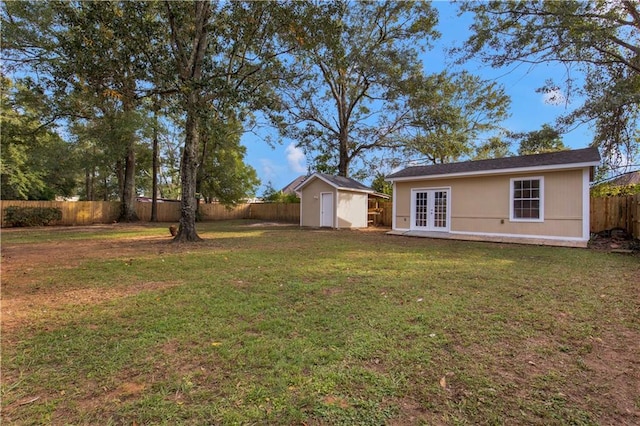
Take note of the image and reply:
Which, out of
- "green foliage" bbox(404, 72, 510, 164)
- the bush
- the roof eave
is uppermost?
"green foliage" bbox(404, 72, 510, 164)

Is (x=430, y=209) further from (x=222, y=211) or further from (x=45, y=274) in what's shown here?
(x=222, y=211)

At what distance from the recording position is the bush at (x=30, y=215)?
15703mm

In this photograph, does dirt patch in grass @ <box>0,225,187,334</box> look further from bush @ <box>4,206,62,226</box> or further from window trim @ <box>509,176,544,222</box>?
window trim @ <box>509,176,544,222</box>

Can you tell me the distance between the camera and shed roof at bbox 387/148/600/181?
9641mm

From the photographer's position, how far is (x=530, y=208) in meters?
10.7

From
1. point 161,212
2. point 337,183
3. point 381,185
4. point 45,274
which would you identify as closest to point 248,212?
point 161,212

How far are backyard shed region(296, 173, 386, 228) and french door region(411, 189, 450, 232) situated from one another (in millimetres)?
4355

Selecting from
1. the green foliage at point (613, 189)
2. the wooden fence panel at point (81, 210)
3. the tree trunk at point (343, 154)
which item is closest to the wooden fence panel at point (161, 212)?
the wooden fence panel at point (81, 210)

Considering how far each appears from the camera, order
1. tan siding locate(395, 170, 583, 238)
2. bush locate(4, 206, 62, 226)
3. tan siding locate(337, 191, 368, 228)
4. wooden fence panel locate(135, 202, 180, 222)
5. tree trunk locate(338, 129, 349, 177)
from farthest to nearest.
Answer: wooden fence panel locate(135, 202, 180, 222)
tree trunk locate(338, 129, 349, 177)
tan siding locate(337, 191, 368, 228)
bush locate(4, 206, 62, 226)
tan siding locate(395, 170, 583, 238)

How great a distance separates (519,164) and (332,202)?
885 cm

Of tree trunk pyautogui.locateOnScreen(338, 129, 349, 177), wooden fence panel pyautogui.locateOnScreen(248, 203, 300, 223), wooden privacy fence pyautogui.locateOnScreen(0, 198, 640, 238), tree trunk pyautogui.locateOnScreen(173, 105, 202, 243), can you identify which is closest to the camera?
tree trunk pyautogui.locateOnScreen(173, 105, 202, 243)

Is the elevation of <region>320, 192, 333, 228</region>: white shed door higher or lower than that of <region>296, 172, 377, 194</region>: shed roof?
lower

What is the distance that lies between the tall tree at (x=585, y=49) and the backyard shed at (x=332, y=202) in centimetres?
849

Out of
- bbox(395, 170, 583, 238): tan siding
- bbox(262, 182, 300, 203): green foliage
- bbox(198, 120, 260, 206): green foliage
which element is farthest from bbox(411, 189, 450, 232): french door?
bbox(198, 120, 260, 206): green foliage
